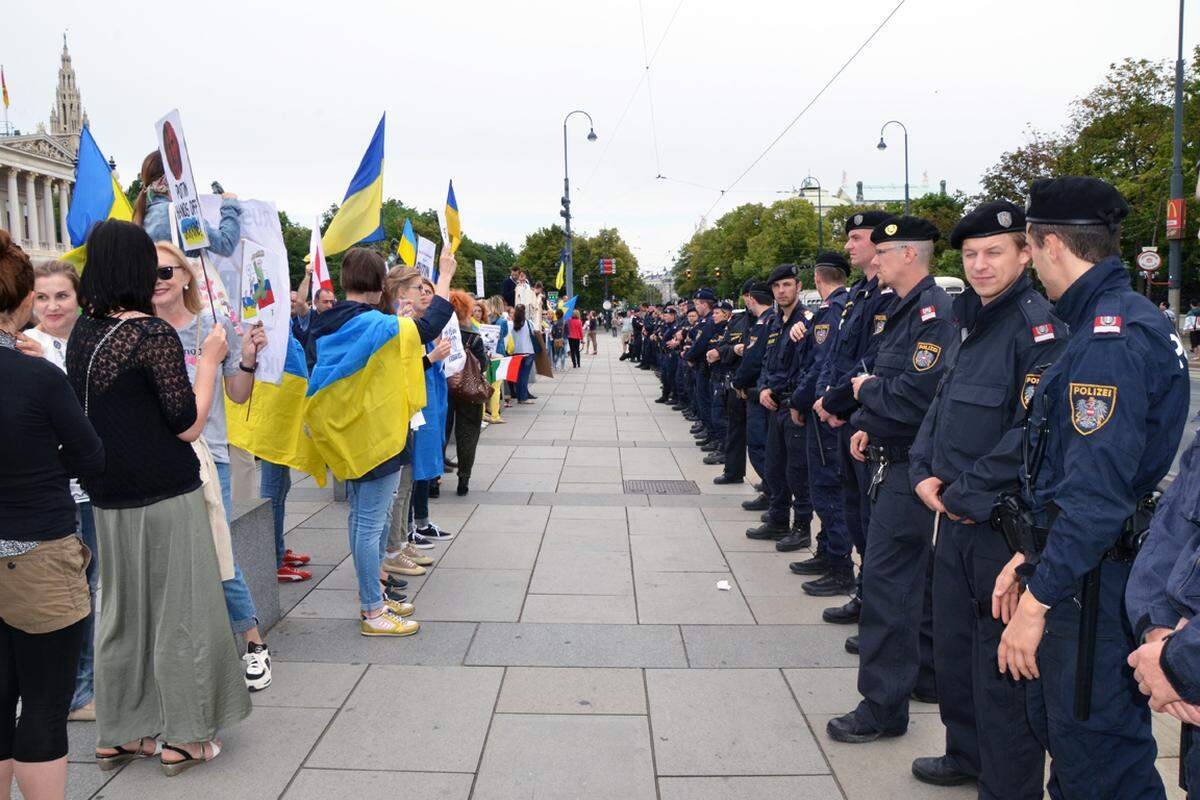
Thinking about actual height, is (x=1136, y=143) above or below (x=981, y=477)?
above

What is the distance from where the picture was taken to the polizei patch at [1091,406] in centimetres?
236

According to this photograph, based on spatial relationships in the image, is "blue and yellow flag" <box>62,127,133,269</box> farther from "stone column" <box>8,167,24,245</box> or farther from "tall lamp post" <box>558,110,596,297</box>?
"stone column" <box>8,167,24,245</box>

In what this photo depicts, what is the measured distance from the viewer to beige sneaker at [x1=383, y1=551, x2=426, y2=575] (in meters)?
6.05

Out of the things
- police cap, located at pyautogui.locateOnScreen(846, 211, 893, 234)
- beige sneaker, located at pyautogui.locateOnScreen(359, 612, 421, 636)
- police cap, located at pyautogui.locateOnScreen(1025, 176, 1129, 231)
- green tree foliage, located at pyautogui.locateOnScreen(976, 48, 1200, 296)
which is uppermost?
green tree foliage, located at pyautogui.locateOnScreen(976, 48, 1200, 296)

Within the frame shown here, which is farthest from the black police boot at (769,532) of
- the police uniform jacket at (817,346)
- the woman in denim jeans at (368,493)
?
the woman in denim jeans at (368,493)

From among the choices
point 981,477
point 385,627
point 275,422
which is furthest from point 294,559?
point 981,477

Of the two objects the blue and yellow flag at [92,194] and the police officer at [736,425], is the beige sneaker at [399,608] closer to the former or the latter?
the blue and yellow flag at [92,194]

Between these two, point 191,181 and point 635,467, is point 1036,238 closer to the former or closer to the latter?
point 191,181

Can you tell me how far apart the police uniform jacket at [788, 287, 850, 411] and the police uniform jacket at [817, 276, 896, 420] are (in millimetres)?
169

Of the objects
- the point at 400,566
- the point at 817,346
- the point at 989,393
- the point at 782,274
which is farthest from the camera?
the point at 782,274

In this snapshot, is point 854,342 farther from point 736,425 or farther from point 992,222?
point 736,425

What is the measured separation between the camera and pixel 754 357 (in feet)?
27.3

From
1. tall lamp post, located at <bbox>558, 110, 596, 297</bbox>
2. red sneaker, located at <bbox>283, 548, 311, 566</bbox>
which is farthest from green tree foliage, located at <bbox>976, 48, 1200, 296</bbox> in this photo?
red sneaker, located at <bbox>283, 548, 311, 566</bbox>

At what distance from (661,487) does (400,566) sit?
3.83 m
